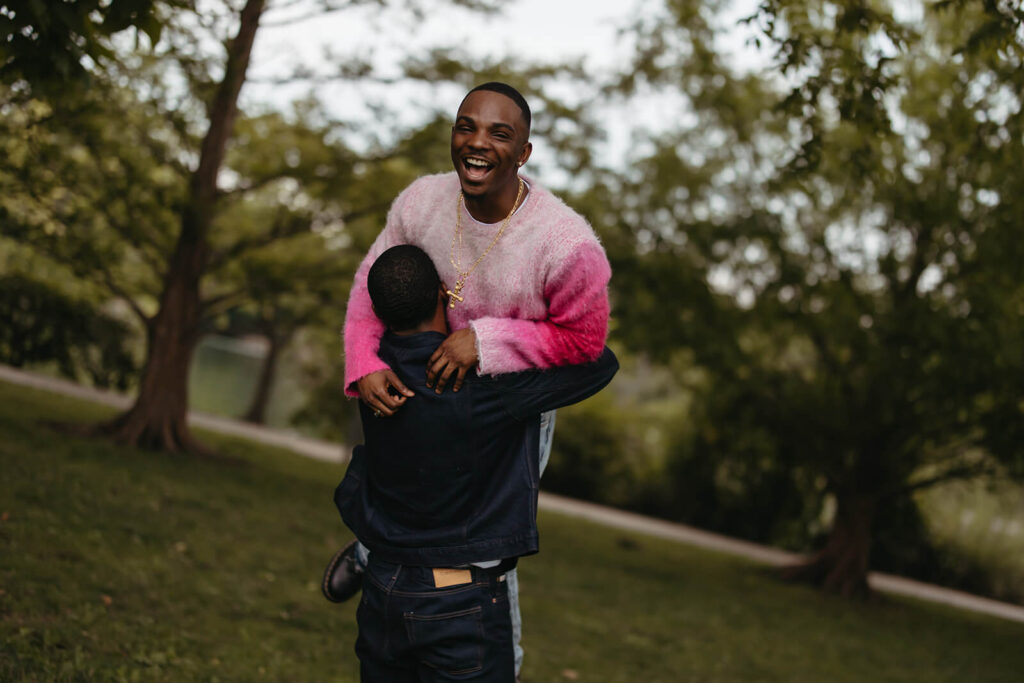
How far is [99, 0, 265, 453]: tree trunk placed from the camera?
32.7 feet

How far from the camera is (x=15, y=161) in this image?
9203 millimetres

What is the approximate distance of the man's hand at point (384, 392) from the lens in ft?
7.98

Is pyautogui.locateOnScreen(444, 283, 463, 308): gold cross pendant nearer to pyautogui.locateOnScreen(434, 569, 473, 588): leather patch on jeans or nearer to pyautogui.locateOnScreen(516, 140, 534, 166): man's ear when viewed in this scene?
pyautogui.locateOnScreen(516, 140, 534, 166): man's ear

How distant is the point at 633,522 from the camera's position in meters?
14.5

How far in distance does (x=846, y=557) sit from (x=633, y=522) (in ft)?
12.2

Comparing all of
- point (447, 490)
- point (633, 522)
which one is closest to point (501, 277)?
point (447, 490)

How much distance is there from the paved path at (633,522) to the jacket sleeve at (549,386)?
11012 mm

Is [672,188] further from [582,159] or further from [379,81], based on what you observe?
[379,81]

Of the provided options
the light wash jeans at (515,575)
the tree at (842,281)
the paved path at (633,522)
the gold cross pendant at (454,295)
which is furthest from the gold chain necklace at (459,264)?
the paved path at (633,522)

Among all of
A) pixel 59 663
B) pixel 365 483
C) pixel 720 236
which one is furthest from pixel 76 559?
pixel 720 236

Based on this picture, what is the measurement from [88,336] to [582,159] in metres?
8.13

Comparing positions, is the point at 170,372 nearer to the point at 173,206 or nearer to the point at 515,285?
the point at 173,206

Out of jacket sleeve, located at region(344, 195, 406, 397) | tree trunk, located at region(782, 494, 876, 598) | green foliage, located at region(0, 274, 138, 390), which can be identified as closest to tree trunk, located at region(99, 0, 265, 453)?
green foliage, located at region(0, 274, 138, 390)

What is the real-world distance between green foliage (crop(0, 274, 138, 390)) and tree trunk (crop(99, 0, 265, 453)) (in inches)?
158
